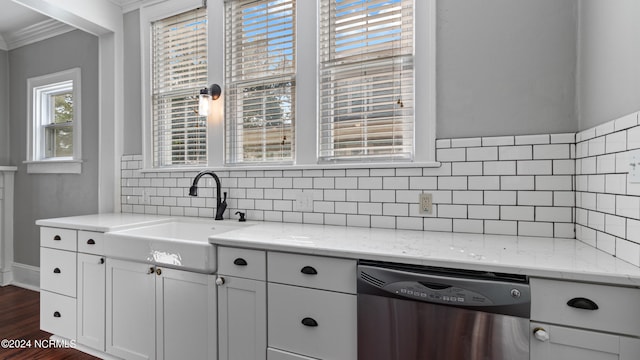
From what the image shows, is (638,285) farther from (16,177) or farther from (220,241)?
(16,177)

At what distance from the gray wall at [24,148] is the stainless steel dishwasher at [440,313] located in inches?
117

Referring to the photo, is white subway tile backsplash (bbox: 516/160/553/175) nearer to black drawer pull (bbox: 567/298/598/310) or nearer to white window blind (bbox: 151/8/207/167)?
black drawer pull (bbox: 567/298/598/310)

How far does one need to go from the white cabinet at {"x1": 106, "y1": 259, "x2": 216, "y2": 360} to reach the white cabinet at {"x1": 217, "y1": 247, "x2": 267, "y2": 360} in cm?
8

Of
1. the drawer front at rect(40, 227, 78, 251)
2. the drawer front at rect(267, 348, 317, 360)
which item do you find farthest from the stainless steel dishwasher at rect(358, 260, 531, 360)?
the drawer front at rect(40, 227, 78, 251)

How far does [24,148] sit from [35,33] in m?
1.27

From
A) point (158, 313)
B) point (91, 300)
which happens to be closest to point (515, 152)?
point (158, 313)

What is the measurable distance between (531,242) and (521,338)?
1.85 feet

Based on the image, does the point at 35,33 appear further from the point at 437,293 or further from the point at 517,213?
the point at 517,213

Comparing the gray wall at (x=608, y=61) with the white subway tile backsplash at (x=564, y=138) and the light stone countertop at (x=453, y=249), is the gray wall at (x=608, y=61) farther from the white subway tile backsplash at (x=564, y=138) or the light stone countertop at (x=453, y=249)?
the light stone countertop at (x=453, y=249)

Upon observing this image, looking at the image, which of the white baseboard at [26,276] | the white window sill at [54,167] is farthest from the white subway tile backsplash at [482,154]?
the white baseboard at [26,276]

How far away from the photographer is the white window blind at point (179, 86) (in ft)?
8.52

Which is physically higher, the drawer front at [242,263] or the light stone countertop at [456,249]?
the light stone countertop at [456,249]

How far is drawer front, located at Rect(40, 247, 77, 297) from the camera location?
224 centimetres

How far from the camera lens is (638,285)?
97cm
